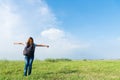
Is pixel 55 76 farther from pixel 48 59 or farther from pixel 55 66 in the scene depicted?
pixel 48 59

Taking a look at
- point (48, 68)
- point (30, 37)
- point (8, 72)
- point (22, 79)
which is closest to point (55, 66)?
point (48, 68)

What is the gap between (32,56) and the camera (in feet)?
71.5

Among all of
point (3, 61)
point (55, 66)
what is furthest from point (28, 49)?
point (3, 61)

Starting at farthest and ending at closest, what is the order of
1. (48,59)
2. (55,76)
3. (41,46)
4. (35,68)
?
1. (48,59)
2. (35,68)
3. (41,46)
4. (55,76)

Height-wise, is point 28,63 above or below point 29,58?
below

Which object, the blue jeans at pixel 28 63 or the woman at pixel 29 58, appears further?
the blue jeans at pixel 28 63

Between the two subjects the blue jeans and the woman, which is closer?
the woman

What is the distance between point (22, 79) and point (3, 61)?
1097cm

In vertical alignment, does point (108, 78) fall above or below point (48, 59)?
below

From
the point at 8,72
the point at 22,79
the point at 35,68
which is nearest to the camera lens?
the point at 22,79

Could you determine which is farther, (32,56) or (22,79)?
(32,56)

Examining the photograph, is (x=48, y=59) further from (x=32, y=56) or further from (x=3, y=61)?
(x=32, y=56)

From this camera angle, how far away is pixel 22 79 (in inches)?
757

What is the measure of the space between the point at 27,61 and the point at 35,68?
4376 mm
